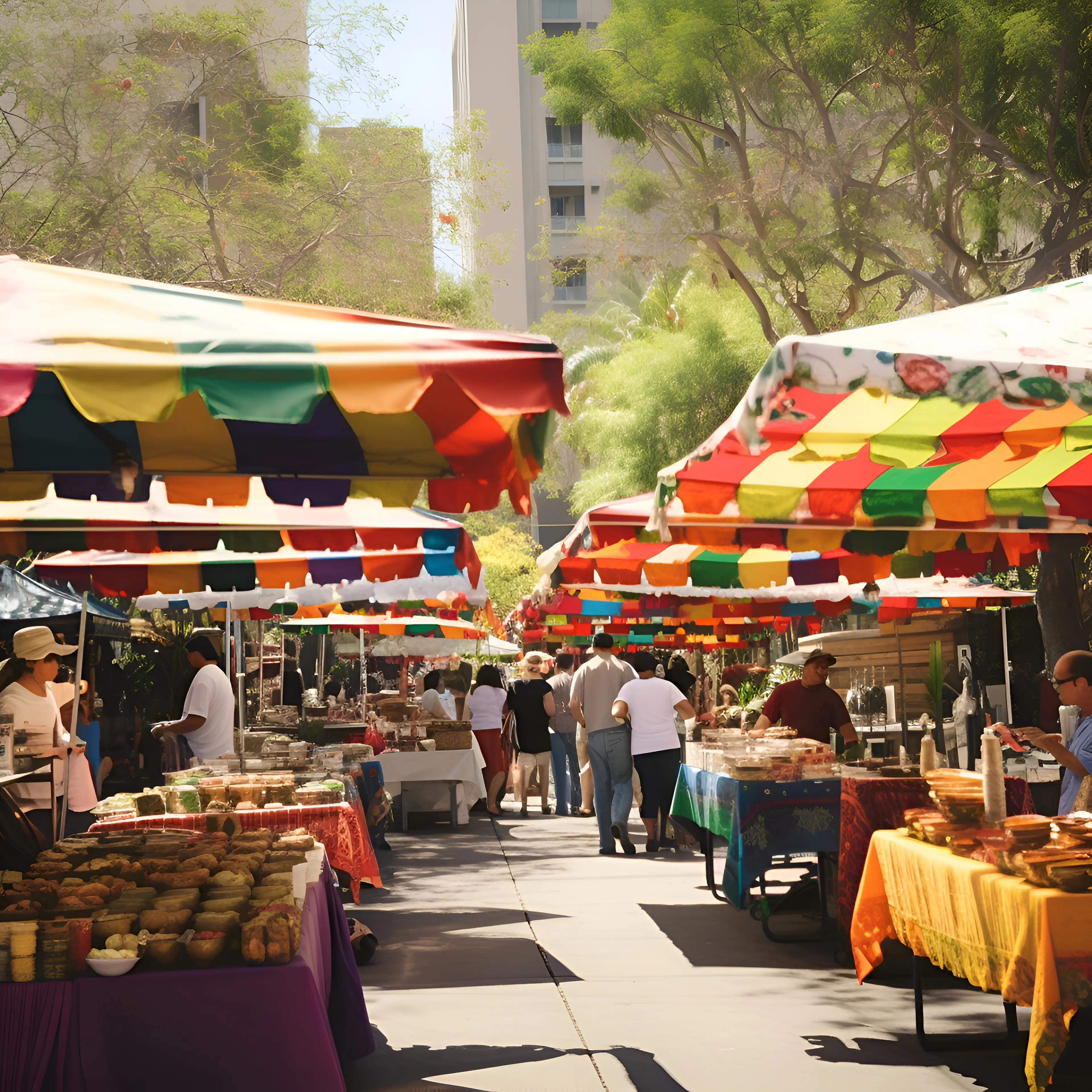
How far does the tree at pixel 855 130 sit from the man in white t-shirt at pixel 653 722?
7.17 metres

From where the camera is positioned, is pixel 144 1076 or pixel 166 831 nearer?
pixel 144 1076

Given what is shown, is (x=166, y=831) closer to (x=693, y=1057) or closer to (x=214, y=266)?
(x=693, y=1057)

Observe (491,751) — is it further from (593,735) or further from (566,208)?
(566,208)

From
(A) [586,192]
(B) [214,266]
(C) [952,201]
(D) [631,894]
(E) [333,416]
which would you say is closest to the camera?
(E) [333,416]

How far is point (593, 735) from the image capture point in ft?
40.3

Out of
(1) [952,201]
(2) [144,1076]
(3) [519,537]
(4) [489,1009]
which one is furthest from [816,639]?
(3) [519,537]

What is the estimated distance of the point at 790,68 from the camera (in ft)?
58.9

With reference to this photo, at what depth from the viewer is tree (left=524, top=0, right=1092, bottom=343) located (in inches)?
590

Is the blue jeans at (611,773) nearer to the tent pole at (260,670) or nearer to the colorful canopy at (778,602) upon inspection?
the colorful canopy at (778,602)

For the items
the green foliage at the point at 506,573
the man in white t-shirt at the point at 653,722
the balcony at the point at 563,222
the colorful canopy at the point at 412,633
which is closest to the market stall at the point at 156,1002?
the man in white t-shirt at the point at 653,722

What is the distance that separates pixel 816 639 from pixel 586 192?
164 ft

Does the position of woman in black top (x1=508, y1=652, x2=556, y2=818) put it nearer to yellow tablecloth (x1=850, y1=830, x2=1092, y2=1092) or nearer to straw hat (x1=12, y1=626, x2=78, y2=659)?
straw hat (x1=12, y1=626, x2=78, y2=659)

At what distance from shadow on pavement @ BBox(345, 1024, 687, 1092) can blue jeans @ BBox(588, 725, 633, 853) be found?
21.5 feet

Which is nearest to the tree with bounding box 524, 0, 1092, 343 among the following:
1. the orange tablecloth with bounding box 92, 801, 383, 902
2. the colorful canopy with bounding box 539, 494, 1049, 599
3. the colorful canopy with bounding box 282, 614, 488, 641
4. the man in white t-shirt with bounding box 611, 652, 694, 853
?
the colorful canopy with bounding box 282, 614, 488, 641
